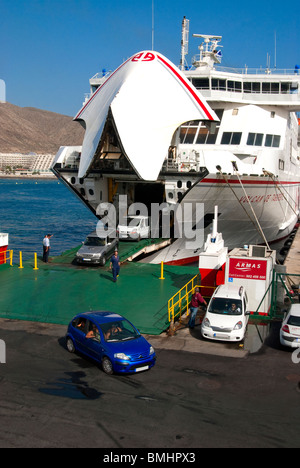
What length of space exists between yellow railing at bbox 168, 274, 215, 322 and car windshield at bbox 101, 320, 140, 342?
286 cm

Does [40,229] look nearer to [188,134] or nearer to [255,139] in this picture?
[188,134]

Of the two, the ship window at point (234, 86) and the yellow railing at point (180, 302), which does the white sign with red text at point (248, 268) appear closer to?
the yellow railing at point (180, 302)

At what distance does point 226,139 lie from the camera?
29422 millimetres

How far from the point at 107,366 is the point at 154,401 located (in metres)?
2.03

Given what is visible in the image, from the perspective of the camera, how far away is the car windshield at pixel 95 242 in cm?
2430

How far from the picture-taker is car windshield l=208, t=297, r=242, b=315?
1619 centimetres

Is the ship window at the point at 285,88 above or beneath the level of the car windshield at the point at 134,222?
above

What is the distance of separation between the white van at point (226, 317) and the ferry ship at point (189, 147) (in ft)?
20.2

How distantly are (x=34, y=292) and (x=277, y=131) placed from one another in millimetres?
18269

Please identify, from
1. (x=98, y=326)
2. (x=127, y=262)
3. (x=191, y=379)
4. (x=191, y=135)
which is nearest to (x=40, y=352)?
(x=98, y=326)

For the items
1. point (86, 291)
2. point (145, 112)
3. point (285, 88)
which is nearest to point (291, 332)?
point (86, 291)

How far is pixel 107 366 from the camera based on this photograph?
12.9m

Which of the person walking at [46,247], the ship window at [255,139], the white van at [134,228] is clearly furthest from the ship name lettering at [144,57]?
the person walking at [46,247]

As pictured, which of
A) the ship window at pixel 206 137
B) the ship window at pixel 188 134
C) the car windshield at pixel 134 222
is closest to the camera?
the car windshield at pixel 134 222
